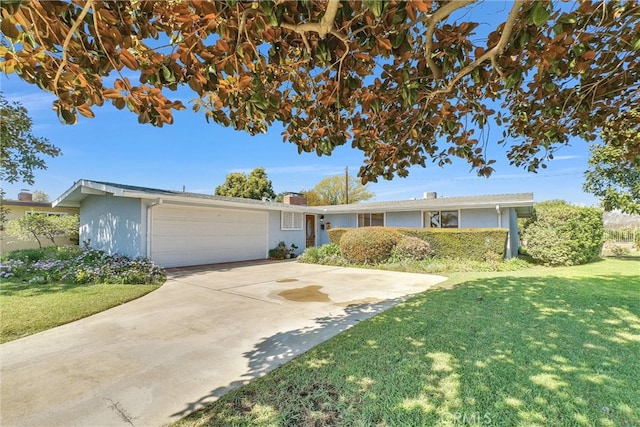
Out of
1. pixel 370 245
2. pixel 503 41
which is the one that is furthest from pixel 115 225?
pixel 503 41

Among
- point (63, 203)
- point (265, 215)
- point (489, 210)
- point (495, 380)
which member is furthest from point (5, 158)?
point (489, 210)

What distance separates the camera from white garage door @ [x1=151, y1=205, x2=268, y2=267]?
431 inches

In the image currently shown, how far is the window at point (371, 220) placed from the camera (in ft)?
57.0

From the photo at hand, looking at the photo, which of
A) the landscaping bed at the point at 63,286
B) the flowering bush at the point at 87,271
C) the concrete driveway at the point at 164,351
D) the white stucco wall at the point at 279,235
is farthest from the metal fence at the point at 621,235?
the landscaping bed at the point at 63,286

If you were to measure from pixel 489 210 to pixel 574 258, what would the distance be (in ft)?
11.5

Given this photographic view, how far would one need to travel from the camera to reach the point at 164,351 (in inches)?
150

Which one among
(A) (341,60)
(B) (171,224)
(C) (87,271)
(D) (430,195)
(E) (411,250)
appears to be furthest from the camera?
(D) (430,195)

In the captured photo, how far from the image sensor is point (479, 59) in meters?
2.62

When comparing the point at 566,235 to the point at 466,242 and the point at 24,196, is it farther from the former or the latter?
the point at 24,196

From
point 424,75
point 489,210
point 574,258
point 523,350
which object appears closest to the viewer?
point 424,75

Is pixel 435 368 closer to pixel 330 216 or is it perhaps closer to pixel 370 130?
pixel 370 130

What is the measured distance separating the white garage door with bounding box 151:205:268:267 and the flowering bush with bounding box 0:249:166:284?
1.34 meters

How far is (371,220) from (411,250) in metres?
6.13

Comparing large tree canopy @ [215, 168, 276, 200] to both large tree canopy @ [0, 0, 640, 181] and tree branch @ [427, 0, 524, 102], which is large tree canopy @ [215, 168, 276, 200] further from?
tree branch @ [427, 0, 524, 102]
